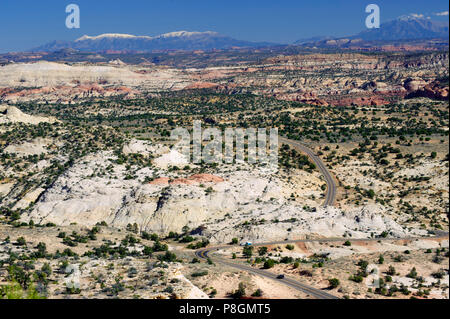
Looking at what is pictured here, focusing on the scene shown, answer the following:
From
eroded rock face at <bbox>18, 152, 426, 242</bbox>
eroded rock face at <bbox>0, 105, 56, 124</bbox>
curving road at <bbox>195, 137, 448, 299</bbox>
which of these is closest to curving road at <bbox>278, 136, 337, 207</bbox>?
curving road at <bbox>195, 137, 448, 299</bbox>

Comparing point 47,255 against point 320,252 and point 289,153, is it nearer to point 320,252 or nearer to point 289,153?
point 320,252

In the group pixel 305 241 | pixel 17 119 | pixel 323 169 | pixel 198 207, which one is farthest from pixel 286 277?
pixel 17 119

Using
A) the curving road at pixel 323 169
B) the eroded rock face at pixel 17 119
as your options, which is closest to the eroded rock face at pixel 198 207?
the curving road at pixel 323 169

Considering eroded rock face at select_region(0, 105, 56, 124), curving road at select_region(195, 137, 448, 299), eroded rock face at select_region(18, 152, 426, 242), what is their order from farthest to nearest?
eroded rock face at select_region(0, 105, 56, 124) < eroded rock face at select_region(18, 152, 426, 242) < curving road at select_region(195, 137, 448, 299)

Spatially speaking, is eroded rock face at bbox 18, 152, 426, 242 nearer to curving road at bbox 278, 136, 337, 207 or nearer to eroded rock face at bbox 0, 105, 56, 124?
curving road at bbox 278, 136, 337, 207

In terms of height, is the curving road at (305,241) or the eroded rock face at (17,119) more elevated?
the eroded rock face at (17,119)

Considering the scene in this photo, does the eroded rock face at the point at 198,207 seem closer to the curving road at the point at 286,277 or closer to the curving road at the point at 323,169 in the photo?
the curving road at the point at 286,277
